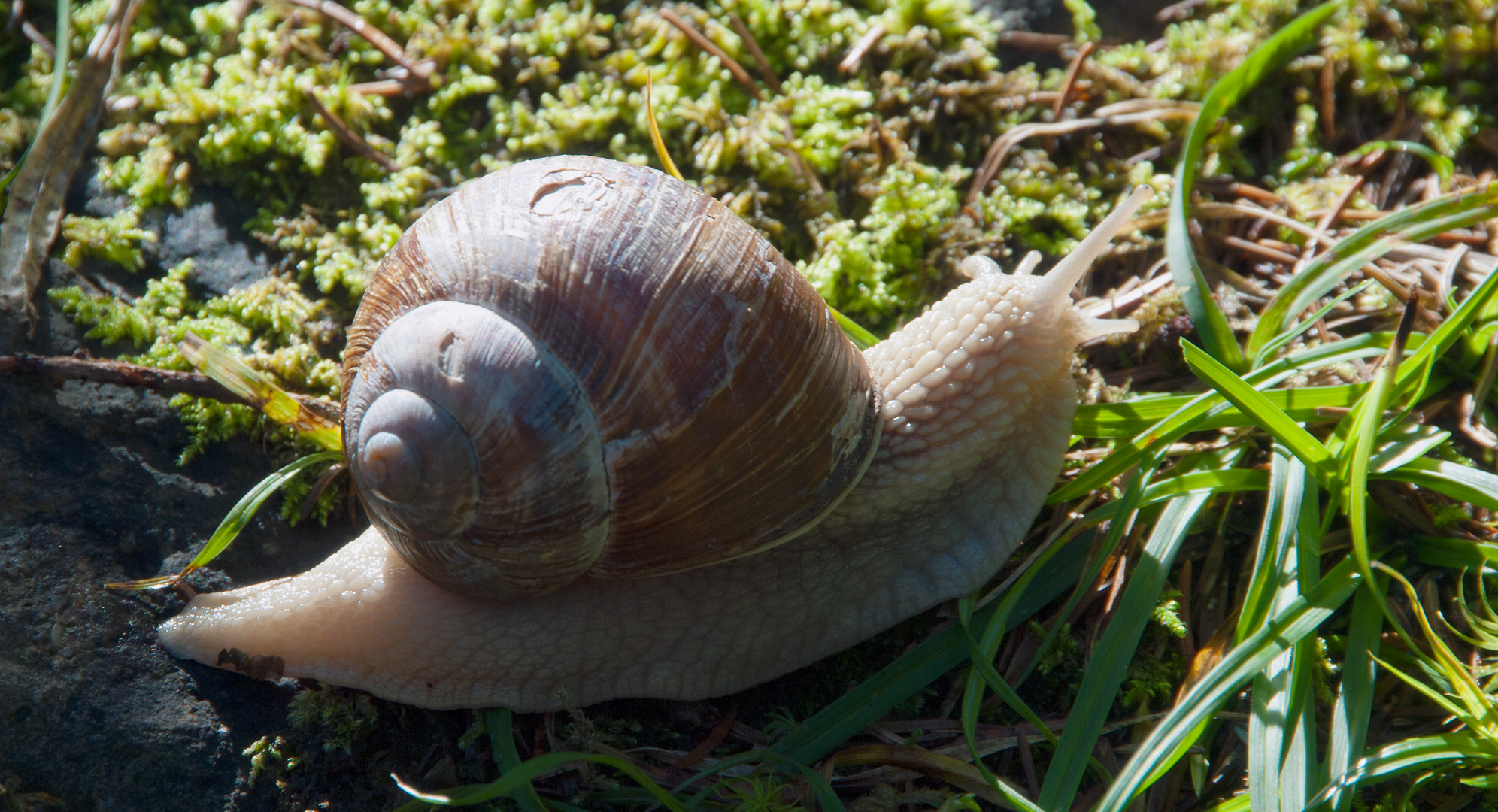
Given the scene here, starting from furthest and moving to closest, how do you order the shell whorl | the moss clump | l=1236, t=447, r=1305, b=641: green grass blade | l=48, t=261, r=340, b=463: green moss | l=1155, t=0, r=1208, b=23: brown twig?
l=1155, t=0, r=1208, b=23: brown twig, the moss clump, l=48, t=261, r=340, b=463: green moss, l=1236, t=447, r=1305, b=641: green grass blade, the shell whorl

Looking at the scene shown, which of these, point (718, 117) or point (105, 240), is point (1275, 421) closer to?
point (718, 117)

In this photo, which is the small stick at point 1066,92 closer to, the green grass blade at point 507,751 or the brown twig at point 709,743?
the brown twig at point 709,743

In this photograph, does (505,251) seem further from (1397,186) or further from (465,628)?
(1397,186)

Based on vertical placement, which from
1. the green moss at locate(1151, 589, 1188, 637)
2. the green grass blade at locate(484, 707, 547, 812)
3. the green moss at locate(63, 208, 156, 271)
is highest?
the green moss at locate(63, 208, 156, 271)

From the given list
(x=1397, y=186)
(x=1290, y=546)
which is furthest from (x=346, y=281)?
(x=1397, y=186)

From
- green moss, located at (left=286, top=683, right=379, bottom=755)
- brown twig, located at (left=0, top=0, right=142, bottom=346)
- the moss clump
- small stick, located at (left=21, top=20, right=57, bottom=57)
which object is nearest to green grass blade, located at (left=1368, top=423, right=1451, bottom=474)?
the moss clump

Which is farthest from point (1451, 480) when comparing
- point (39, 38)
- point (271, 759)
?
point (39, 38)

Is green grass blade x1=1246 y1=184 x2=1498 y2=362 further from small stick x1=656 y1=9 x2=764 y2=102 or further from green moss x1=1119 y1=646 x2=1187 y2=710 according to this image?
small stick x1=656 y1=9 x2=764 y2=102

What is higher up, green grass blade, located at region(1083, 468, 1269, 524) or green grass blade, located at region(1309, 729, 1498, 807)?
green grass blade, located at region(1083, 468, 1269, 524)
